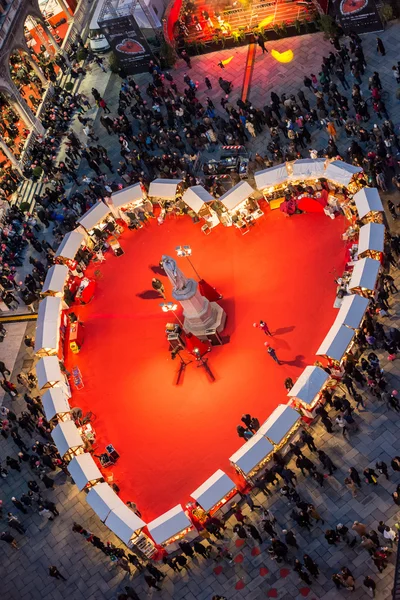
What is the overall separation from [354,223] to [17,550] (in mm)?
23728

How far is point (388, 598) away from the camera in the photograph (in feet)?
117

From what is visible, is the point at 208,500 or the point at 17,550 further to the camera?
the point at 17,550

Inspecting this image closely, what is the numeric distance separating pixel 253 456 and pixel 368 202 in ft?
47.7

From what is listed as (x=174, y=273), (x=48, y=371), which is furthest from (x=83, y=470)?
(x=174, y=273)

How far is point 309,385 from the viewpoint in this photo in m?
41.3

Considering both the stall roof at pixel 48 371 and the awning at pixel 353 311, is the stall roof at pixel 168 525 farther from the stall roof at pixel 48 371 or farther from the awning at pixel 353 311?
the awning at pixel 353 311

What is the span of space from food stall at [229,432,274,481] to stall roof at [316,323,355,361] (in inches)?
195

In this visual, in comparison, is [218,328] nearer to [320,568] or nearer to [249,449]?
[249,449]

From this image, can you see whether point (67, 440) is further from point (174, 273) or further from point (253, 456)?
point (174, 273)

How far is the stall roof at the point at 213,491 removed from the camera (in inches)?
1566

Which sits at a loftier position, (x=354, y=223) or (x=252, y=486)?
(x=354, y=223)

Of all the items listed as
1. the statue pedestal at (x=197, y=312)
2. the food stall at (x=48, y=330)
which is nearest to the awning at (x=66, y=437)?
the food stall at (x=48, y=330)

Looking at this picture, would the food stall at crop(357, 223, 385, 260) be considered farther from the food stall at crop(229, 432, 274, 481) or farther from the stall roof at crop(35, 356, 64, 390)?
the stall roof at crop(35, 356, 64, 390)

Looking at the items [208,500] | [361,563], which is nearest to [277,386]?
[208,500]
